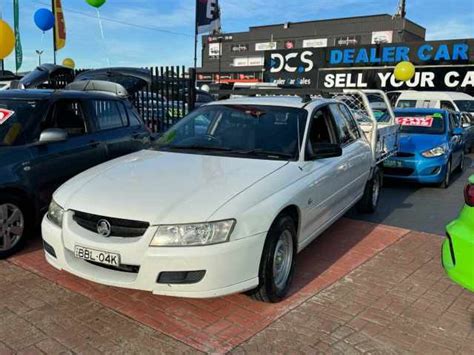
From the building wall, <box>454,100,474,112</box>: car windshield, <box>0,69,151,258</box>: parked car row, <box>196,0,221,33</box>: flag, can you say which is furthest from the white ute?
the building wall

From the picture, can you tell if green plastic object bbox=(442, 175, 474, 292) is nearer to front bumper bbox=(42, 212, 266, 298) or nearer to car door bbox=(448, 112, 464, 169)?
front bumper bbox=(42, 212, 266, 298)

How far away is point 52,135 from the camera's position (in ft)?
15.8

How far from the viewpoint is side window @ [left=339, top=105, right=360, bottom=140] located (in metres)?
5.72

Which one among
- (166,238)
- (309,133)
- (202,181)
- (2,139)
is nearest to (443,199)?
(309,133)

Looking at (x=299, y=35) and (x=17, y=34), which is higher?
(x=299, y=35)

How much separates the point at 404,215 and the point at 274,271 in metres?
3.95

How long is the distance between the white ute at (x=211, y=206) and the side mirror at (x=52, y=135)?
2.95 ft

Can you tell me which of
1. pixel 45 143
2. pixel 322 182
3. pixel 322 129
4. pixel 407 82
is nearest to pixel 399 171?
pixel 322 129

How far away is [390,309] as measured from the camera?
3.72 meters

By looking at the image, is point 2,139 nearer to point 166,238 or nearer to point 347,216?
point 166,238

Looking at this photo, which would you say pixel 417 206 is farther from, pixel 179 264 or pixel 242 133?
pixel 179 264

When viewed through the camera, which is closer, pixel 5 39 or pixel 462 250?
pixel 462 250

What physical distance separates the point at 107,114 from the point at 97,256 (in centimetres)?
324

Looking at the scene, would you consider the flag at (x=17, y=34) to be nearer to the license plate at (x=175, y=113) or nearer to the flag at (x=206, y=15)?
the flag at (x=206, y=15)
